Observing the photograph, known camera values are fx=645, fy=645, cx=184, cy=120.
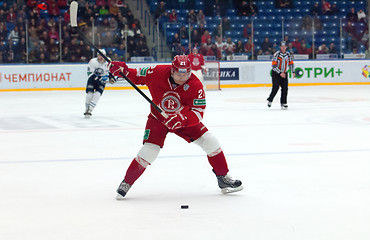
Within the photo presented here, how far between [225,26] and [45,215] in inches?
623

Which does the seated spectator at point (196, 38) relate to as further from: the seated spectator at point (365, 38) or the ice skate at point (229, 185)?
the ice skate at point (229, 185)

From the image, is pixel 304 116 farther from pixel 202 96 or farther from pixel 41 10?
pixel 41 10

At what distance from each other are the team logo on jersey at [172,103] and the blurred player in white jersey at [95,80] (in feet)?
20.8

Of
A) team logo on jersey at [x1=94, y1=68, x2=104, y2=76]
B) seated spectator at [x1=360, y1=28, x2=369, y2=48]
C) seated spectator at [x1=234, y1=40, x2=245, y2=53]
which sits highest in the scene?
seated spectator at [x1=360, y1=28, x2=369, y2=48]

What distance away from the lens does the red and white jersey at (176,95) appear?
419 centimetres

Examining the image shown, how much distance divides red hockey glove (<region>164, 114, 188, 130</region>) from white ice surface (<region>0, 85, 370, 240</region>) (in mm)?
480

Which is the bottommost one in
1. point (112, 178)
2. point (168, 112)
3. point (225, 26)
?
point (112, 178)

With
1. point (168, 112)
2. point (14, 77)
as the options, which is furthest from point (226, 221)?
point (14, 77)

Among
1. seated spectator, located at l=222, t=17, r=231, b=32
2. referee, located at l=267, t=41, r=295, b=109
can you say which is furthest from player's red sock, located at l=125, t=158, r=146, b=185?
seated spectator, located at l=222, t=17, r=231, b=32

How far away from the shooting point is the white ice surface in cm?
338

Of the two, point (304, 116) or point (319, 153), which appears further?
point (304, 116)

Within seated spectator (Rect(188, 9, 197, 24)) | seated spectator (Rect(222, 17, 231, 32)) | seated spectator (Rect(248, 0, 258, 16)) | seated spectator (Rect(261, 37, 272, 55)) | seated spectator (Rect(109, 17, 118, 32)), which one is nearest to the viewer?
seated spectator (Rect(109, 17, 118, 32))

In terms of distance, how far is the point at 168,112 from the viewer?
423 cm

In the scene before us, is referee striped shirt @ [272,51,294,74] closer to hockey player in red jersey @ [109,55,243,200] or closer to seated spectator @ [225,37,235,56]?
Answer: seated spectator @ [225,37,235,56]
